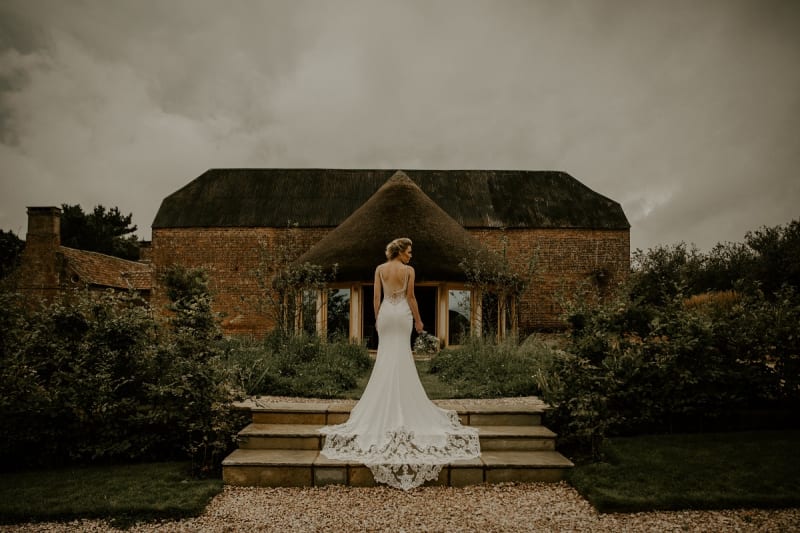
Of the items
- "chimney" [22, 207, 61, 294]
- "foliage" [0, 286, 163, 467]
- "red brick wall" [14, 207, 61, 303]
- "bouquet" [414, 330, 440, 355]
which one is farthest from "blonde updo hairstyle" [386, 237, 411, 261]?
"chimney" [22, 207, 61, 294]

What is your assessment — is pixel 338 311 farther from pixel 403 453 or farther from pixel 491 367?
pixel 403 453

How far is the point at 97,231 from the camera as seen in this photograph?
41062 mm

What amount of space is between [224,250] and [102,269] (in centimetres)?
1096

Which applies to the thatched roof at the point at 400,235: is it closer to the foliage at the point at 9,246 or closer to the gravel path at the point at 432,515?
the gravel path at the point at 432,515

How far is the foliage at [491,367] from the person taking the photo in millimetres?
6871

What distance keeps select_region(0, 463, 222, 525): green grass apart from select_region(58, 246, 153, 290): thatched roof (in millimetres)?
18748

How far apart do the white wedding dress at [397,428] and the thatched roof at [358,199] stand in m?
12.8

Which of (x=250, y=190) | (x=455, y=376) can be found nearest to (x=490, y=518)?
(x=455, y=376)

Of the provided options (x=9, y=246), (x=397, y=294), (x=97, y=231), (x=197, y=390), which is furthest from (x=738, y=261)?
(x=97, y=231)

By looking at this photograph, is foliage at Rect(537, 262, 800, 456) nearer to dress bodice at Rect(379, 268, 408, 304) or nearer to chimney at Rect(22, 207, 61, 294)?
dress bodice at Rect(379, 268, 408, 304)

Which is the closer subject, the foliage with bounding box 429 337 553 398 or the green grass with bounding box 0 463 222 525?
the green grass with bounding box 0 463 222 525

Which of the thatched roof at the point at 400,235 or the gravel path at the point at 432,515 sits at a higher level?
the thatched roof at the point at 400,235

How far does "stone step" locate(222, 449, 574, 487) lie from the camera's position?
13.9ft

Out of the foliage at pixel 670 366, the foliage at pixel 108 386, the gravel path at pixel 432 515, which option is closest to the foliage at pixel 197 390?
the foliage at pixel 108 386
